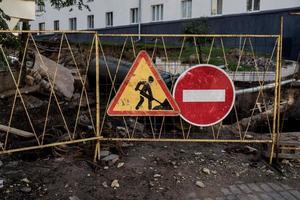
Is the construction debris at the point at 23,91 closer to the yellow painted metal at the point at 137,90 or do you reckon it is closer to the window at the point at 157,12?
the yellow painted metal at the point at 137,90

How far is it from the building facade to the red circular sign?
1129cm

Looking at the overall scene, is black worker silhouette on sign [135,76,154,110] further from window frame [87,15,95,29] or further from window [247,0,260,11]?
window frame [87,15,95,29]

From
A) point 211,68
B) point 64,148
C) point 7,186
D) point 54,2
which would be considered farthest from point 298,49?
point 7,186

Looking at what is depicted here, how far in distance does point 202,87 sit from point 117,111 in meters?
1.16

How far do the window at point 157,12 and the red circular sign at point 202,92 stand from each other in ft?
64.0

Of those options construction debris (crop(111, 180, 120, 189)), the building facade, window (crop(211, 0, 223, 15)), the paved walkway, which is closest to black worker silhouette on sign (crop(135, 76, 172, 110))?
construction debris (crop(111, 180, 120, 189))

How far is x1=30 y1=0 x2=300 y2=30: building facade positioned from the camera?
18.7 metres

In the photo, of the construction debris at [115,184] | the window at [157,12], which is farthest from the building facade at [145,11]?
the construction debris at [115,184]

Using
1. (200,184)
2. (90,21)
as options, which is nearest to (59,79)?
(200,184)

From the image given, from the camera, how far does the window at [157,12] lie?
24014mm

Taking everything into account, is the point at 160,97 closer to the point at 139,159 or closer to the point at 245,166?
the point at 139,159

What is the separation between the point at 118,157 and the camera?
5062 mm

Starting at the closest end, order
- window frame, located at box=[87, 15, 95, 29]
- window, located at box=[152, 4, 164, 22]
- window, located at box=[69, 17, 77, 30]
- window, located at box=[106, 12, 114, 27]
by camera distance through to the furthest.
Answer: window, located at box=[152, 4, 164, 22]
window, located at box=[106, 12, 114, 27]
window frame, located at box=[87, 15, 95, 29]
window, located at box=[69, 17, 77, 30]

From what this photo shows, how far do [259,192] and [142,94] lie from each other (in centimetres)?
184
